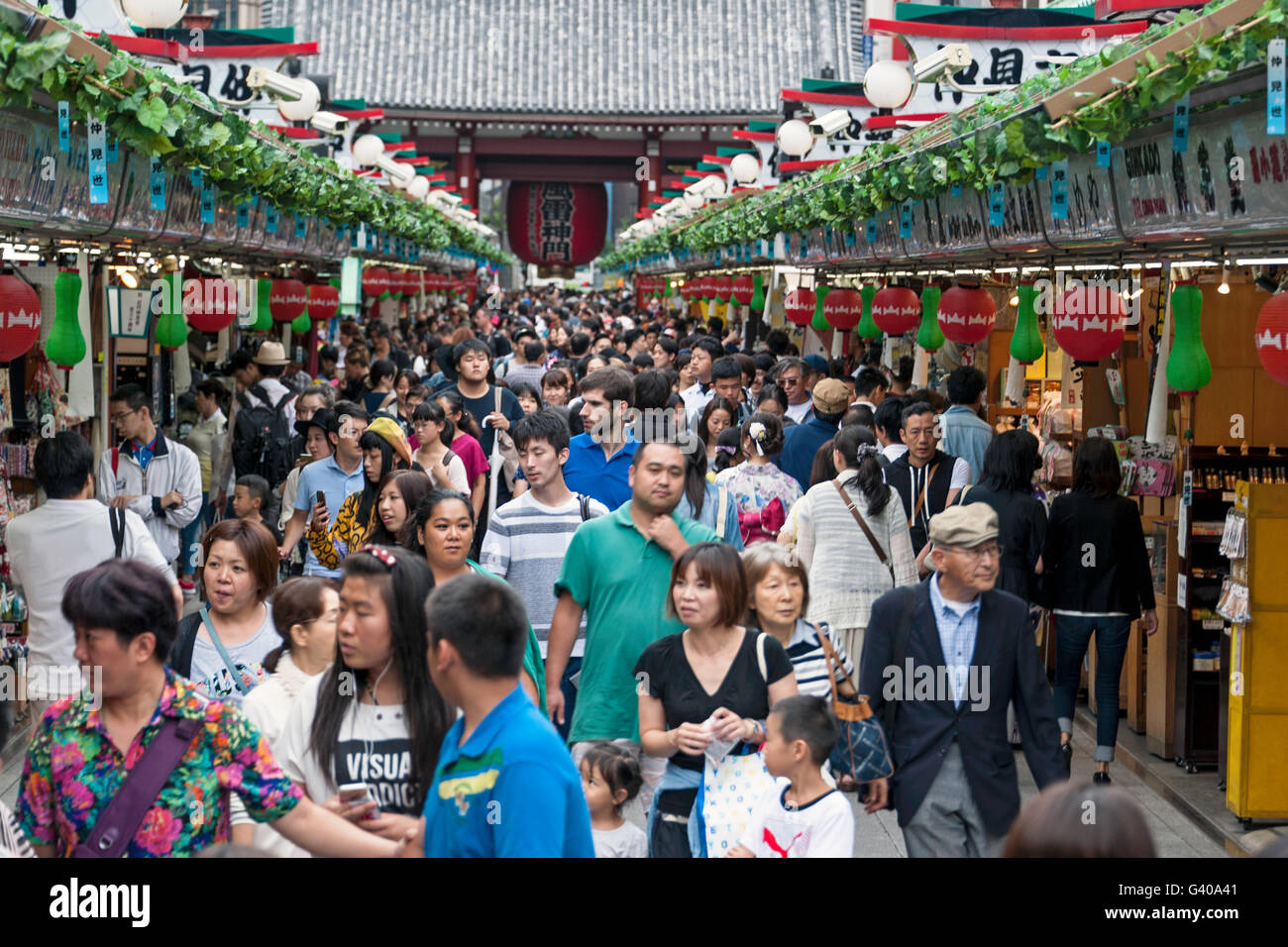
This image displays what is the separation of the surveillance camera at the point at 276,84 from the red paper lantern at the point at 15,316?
5843 millimetres

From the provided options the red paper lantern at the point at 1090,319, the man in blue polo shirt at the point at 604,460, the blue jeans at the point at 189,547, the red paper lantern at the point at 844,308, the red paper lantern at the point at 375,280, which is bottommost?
the blue jeans at the point at 189,547

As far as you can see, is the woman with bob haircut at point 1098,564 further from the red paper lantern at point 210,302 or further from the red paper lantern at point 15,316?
the red paper lantern at point 210,302

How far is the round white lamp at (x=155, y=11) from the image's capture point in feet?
31.0

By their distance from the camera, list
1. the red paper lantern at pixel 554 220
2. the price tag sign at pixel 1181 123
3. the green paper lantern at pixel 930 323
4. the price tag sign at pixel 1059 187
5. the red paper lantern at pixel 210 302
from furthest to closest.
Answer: the red paper lantern at pixel 554 220
the green paper lantern at pixel 930 323
the red paper lantern at pixel 210 302
the price tag sign at pixel 1059 187
the price tag sign at pixel 1181 123

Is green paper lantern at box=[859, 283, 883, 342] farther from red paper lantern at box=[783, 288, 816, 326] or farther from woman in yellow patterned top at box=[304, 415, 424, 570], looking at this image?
woman in yellow patterned top at box=[304, 415, 424, 570]

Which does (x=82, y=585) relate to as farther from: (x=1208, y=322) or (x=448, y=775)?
(x=1208, y=322)

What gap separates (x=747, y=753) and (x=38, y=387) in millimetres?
6321

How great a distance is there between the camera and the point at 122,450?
371 inches

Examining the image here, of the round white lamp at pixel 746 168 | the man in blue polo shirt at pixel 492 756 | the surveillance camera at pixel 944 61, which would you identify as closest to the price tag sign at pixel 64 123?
the man in blue polo shirt at pixel 492 756

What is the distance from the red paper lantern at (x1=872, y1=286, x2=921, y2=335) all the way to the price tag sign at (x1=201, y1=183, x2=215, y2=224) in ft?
18.4

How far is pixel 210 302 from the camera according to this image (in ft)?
38.2

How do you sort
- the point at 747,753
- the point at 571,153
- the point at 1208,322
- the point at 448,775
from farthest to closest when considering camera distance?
the point at 571,153, the point at 1208,322, the point at 747,753, the point at 448,775

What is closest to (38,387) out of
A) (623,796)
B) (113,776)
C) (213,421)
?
(213,421)

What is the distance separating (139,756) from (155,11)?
7.07 metres
